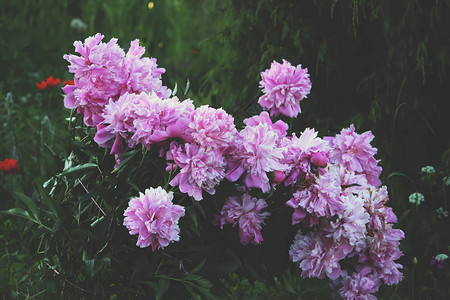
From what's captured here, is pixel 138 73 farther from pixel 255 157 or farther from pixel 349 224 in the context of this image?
pixel 349 224

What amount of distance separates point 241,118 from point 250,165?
20.0 inches

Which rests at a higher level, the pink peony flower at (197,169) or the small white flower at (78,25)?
the pink peony flower at (197,169)

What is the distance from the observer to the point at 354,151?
6.57ft

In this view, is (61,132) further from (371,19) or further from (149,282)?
(149,282)

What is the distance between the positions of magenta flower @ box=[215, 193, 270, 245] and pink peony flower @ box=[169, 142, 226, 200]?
5.2 inches

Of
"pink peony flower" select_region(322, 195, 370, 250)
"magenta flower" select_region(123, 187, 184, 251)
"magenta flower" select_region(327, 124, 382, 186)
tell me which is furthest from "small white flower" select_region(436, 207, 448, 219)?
"magenta flower" select_region(123, 187, 184, 251)

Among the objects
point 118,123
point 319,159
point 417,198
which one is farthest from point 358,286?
point 118,123

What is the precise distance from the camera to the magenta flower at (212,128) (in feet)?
5.40

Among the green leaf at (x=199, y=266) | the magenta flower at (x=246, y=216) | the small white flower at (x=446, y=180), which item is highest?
the small white flower at (x=446, y=180)

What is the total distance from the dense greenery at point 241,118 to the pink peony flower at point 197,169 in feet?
0.25

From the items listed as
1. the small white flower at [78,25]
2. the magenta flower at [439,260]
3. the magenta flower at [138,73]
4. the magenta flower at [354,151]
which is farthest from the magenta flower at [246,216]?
the small white flower at [78,25]

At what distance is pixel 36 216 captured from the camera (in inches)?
74.5

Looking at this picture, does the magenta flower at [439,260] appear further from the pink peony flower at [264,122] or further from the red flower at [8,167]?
the red flower at [8,167]

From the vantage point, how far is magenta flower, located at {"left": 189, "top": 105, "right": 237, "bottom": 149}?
64.8 inches
